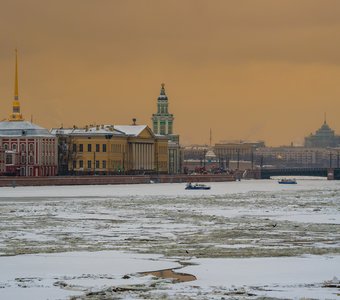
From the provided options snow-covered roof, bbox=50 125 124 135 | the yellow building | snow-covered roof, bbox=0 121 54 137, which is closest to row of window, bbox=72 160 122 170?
the yellow building

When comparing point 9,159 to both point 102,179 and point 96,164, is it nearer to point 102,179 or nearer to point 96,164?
point 102,179

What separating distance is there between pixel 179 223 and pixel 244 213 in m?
7.95

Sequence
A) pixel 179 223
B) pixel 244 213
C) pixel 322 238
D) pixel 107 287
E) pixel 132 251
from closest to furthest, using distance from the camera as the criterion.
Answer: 1. pixel 107 287
2. pixel 132 251
3. pixel 322 238
4. pixel 179 223
5. pixel 244 213

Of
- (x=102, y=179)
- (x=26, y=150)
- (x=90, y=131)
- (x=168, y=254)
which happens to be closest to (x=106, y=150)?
(x=90, y=131)

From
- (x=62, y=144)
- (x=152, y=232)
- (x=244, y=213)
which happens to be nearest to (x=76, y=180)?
(x=62, y=144)

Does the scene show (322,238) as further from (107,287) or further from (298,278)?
(107,287)

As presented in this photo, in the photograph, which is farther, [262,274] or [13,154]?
[13,154]

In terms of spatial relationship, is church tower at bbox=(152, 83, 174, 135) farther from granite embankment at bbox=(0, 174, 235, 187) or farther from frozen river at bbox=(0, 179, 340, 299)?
frozen river at bbox=(0, 179, 340, 299)

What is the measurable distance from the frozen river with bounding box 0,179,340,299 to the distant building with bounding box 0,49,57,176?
73.6 meters

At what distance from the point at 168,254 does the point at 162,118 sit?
15500cm

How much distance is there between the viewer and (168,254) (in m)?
32.2

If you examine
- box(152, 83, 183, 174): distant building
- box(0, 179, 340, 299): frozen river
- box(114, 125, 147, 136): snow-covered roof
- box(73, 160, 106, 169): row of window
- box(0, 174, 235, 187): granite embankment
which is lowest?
box(0, 179, 340, 299): frozen river

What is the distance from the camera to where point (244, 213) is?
52.3 m

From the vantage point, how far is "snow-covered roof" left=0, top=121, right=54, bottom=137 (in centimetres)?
13100
